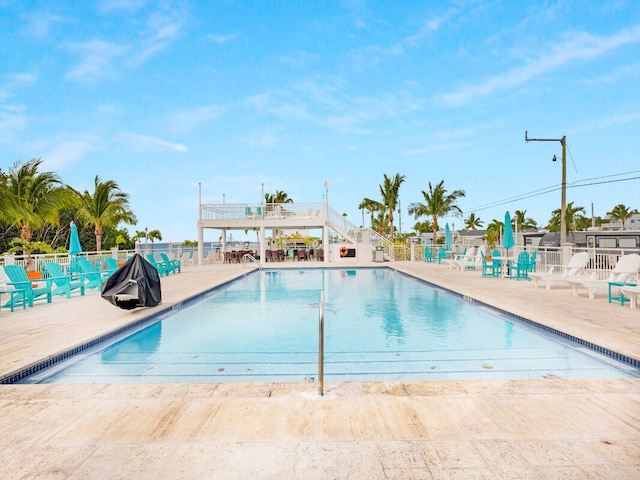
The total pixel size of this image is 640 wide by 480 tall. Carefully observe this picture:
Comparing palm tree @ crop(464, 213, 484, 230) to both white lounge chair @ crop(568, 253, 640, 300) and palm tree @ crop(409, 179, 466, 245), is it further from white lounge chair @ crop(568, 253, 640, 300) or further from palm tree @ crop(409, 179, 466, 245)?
white lounge chair @ crop(568, 253, 640, 300)

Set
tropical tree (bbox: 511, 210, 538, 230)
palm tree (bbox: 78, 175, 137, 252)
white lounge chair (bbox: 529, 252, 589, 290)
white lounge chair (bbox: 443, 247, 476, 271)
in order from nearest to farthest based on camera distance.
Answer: white lounge chair (bbox: 529, 252, 589, 290)
white lounge chair (bbox: 443, 247, 476, 271)
palm tree (bbox: 78, 175, 137, 252)
tropical tree (bbox: 511, 210, 538, 230)

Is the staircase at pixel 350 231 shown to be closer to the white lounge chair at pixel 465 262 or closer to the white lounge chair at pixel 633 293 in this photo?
the white lounge chair at pixel 465 262

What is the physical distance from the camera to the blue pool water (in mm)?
4770

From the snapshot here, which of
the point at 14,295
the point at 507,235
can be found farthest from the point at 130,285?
the point at 507,235

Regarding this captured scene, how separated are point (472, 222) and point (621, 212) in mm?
19958

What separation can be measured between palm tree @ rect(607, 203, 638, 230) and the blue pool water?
61.7 metres

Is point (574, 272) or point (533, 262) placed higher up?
point (533, 262)

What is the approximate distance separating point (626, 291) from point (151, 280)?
349 inches

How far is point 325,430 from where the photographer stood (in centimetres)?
280

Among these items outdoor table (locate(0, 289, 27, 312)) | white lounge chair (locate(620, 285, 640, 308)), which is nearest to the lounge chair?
outdoor table (locate(0, 289, 27, 312))

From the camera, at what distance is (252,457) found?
2.46m

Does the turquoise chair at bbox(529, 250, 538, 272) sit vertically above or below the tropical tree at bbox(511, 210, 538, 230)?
below

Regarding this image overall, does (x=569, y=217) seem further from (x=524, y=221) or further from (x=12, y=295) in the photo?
(x=12, y=295)

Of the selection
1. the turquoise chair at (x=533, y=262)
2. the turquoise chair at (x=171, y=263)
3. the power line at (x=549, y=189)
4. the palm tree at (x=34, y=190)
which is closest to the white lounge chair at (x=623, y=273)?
the turquoise chair at (x=533, y=262)
